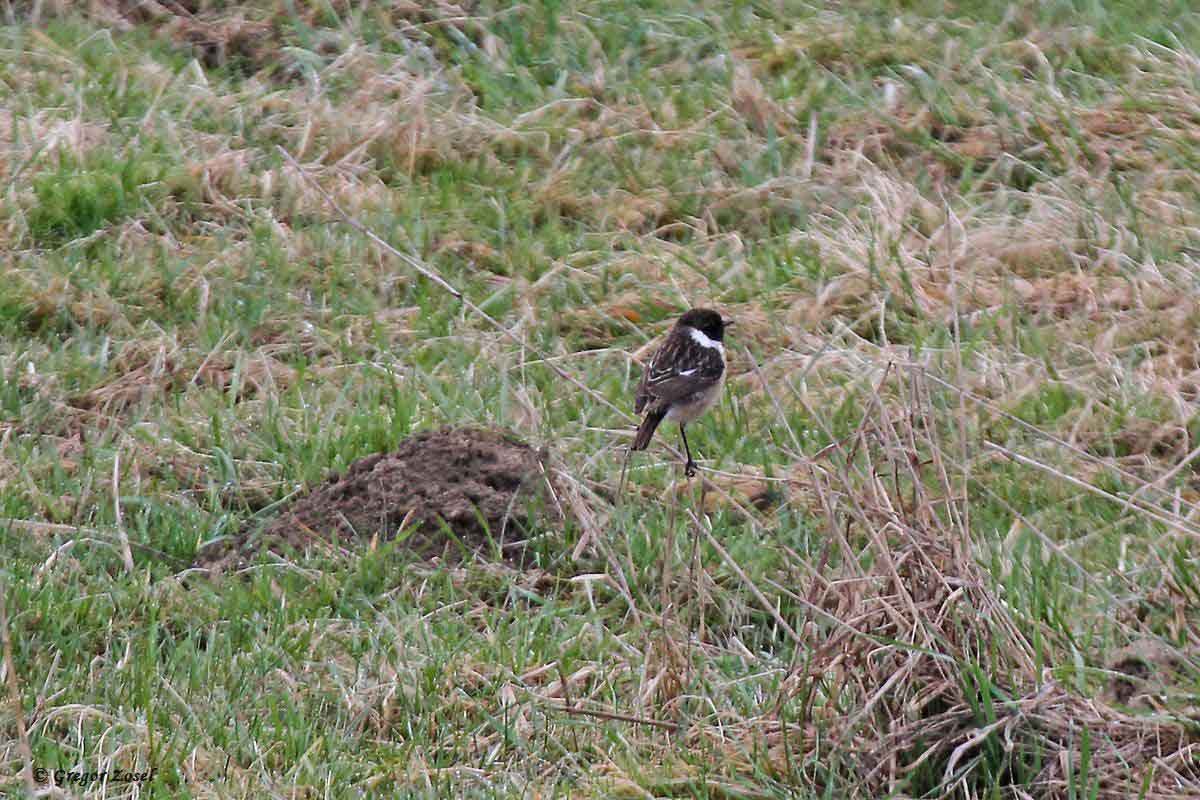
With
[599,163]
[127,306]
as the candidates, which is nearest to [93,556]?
[127,306]

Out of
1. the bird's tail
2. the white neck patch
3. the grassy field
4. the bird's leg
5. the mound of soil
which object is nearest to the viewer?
the grassy field

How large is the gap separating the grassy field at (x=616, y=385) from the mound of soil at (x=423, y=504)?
137mm

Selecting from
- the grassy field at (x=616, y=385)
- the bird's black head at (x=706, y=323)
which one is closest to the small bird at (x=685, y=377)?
the bird's black head at (x=706, y=323)

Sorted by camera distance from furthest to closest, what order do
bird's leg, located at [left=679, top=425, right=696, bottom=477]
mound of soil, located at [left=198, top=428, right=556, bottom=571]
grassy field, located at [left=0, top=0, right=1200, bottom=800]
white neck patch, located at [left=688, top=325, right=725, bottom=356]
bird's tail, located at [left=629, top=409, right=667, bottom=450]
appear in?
white neck patch, located at [left=688, top=325, right=725, bottom=356]
bird's leg, located at [left=679, top=425, right=696, bottom=477]
bird's tail, located at [left=629, top=409, right=667, bottom=450]
mound of soil, located at [left=198, top=428, right=556, bottom=571]
grassy field, located at [left=0, top=0, right=1200, bottom=800]

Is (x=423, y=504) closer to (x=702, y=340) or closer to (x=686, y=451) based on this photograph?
(x=686, y=451)

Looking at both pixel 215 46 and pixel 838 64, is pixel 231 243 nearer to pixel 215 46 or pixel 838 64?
pixel 215 46

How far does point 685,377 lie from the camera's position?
584cm

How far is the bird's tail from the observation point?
5.67m

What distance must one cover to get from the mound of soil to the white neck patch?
2.44ft

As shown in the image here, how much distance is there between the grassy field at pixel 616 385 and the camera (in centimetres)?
425

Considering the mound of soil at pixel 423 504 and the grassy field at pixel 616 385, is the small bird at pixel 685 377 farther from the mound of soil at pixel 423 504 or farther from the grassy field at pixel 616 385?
the mound of soil at pixel 423 504

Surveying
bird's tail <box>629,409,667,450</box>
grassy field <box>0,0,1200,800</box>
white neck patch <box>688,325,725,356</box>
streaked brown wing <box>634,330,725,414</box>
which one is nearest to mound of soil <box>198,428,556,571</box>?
grassy field <box>0,0,1200,800</box>

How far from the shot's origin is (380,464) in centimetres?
577

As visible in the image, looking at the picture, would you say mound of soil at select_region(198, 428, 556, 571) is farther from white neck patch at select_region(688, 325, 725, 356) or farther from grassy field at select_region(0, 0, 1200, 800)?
white neck patch at select_region(688, 325, 725, 356)
